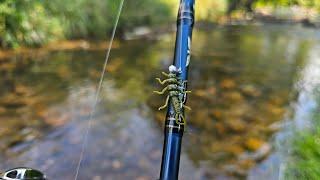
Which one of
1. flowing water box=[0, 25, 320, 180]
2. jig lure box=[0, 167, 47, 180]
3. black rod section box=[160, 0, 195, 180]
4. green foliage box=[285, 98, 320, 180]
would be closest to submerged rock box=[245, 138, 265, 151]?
flowing water box=[0, 25, 320, 180]

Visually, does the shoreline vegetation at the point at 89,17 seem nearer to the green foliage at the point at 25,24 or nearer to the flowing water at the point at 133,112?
the green foliage at the point at 25,24

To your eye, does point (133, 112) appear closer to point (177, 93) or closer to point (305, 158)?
point (305, 158)

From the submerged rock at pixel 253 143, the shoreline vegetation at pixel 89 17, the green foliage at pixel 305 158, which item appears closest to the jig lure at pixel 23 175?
the green foliage at pixel 305 158

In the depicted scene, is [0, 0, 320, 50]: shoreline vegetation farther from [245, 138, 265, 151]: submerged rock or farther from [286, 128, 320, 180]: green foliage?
[286, 128, 320, 180]: green foliage

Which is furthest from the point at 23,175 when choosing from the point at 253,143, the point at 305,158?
the point at 253,143

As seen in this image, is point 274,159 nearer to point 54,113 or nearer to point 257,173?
point 257,173

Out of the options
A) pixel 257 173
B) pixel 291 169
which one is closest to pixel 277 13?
pixel 257 173
